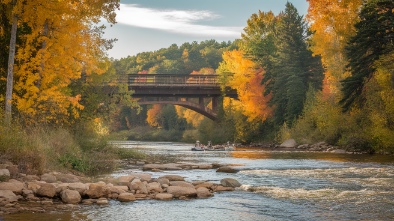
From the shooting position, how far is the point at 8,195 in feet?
54.1

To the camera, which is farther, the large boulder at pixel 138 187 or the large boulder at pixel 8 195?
the large boulder at pixel 138 187

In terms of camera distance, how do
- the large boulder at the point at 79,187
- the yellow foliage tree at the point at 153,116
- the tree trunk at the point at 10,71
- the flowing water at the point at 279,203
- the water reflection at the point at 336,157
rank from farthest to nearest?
the yellow foliage tree at the point at 153,116 → the water reflection at the point at 336,157 → the tree trunk at the point at 10,71 → the large boulder at the point at 79,187 → the flowing water at the point at 279,203

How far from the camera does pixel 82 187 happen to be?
59.4 feet

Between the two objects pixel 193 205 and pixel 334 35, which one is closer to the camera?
pixel 193 205

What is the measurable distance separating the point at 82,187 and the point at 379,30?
2994cm

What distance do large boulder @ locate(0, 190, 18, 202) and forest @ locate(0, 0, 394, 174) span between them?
3.44 meters

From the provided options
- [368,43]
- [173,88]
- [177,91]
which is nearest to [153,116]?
[177,91]

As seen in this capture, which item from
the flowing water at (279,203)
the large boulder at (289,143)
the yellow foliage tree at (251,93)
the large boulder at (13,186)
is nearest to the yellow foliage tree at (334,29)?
the large boulder at (289,143)

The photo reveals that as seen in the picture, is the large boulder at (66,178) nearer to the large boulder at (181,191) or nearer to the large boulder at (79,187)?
the large boulder at (79,187)

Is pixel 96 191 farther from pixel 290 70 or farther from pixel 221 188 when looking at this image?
pixel 290 70

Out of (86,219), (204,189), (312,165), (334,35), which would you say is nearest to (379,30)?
(334,35)

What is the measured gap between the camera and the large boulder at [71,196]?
1698cm

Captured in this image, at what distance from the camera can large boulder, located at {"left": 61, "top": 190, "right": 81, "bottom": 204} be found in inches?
669

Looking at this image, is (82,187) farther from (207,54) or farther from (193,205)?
(207,54)
